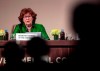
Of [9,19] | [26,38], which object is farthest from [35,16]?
[26,38]

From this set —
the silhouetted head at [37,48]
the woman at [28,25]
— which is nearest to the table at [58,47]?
the silhouetted head at [37,48]

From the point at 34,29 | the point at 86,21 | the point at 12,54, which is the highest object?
the point at 86,21

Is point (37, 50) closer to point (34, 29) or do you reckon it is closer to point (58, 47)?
point (58, 47)

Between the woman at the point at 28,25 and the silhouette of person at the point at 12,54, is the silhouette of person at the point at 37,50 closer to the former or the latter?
the silhouette of person at the point at 12,54

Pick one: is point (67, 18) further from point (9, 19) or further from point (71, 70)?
point (71, 70)

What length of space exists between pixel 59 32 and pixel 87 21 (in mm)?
581

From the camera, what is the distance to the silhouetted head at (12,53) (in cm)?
291

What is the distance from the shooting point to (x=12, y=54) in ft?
9.59

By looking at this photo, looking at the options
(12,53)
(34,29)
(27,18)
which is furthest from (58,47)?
(27,18)

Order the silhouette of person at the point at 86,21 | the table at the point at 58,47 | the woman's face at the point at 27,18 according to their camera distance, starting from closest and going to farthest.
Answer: the table at the point at 58,47
the silhouette of person at the point at 86,21
the woman's face at the point at 27,18

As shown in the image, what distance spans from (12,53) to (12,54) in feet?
0.04

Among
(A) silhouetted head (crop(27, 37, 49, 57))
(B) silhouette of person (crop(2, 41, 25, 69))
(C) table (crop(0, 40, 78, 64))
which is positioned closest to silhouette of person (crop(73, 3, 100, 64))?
(C) table (crop(0, 40, 78, 64))

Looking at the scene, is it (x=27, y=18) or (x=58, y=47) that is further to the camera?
(x=27, y=18)

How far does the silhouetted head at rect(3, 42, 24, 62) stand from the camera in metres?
2.91
